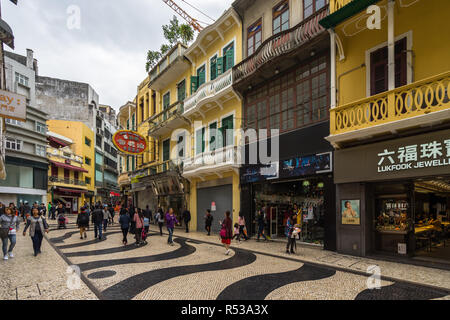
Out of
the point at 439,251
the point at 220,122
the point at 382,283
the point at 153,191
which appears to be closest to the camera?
the point at 382,283

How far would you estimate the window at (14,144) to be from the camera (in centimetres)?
2871

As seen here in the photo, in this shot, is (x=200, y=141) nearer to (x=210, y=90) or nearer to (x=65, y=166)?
(x=210, y=90)

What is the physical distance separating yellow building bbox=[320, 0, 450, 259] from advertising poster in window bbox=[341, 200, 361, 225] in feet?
0.13

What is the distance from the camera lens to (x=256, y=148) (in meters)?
14.5

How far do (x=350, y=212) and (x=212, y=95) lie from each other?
10.6 m

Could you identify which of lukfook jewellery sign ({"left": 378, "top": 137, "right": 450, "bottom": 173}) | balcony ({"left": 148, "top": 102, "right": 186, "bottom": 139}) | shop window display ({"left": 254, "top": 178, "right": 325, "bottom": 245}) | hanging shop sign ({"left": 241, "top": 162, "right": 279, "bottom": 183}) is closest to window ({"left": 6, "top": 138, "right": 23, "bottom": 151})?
Result: balcony ({"left": 148, "top": 102, "right": 186, "bottom": 139})

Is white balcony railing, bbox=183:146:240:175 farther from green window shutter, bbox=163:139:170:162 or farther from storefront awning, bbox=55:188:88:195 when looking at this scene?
storefront awning, bbox=55:188:88:195

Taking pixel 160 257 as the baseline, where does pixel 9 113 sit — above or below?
above

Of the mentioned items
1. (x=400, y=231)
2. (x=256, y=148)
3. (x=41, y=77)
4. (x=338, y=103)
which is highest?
(x=41, y=77)

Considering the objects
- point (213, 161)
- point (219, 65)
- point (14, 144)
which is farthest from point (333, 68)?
point (14, 144)

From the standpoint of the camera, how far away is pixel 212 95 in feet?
56.0
